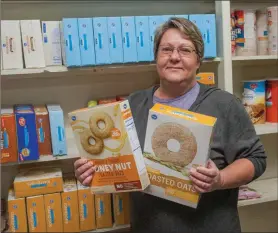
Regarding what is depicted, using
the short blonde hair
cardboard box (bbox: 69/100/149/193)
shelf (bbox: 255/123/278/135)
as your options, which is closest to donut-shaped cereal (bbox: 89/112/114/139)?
cardboard box (bbox: 69/100/149/193)

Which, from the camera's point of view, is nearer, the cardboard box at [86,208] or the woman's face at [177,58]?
the woman's face at [177,58]

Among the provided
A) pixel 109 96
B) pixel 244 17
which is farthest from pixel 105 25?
pixel 244 17

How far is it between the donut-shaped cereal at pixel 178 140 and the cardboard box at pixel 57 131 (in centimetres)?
66

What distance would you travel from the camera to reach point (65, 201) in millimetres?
1593

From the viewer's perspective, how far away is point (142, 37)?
159 cm

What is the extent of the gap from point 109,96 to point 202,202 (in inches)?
36.2

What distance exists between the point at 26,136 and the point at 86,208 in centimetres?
45

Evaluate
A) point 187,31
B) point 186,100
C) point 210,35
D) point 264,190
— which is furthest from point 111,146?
point 264,190

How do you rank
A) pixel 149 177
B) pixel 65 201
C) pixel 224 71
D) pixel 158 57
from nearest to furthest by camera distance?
pixel 149 177 < pixel 158 57 < pixel 65 201 < pixel 224 71

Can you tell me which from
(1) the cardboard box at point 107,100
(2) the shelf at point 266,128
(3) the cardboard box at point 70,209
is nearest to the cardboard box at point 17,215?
(3) the cardboard box at point 70,209

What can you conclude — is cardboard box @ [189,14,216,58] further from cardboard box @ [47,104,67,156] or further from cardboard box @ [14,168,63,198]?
cardboard box @ [14,168,63,198]

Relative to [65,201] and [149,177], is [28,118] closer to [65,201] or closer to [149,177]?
[65,201]

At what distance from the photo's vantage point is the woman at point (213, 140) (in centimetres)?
111

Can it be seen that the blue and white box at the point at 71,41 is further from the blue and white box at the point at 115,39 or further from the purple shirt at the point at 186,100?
the purple shirt at the point at 186,100
